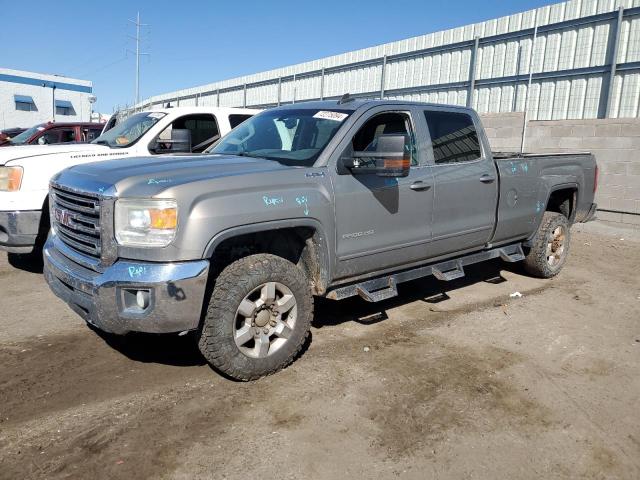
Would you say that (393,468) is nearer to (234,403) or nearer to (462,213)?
(234,403)

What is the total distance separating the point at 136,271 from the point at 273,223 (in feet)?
3.01

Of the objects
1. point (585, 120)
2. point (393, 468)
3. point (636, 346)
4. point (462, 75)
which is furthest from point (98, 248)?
point (462, 75)

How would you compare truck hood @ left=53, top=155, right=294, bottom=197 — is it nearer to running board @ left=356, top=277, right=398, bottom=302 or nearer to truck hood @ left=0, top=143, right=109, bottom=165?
running board @ left=356, top=277, right=398, bottom=302

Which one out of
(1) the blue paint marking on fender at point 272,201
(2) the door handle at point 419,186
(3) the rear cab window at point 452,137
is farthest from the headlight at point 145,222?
(3) the rear cab window at point 452,137

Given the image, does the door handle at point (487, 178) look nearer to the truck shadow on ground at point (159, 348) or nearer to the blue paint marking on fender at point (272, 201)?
the blue paint marking on fender at point (272, 201)

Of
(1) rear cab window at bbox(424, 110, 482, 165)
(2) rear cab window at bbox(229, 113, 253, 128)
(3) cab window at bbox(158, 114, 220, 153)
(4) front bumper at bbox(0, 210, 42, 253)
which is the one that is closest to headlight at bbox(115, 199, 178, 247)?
(1) rear cab window at bbox(424, 110, 482, 165)

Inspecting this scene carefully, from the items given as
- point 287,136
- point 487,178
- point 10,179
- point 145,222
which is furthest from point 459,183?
point 10,179

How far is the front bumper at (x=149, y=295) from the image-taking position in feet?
10.1

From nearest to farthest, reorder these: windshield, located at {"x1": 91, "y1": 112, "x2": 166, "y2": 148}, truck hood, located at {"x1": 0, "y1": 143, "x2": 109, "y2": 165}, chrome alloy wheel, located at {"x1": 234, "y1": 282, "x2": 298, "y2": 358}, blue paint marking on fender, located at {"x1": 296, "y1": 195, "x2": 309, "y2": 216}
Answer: chrome alloy wheel, located at {"x1": 234, "y1": 282, "x2": 298, "y2": 358} → blue paint marking on fender, located at {"x1": 296, "y1": 195, "x2": 309, "y2": 216} → truck hood, located at {"x1": 0, "y1": 143, "x2": 109, "y2": 165} → windshield, located at {"x1": 91, "y1": 112, "x2": 166, "y2": 148}

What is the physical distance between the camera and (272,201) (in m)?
3.48

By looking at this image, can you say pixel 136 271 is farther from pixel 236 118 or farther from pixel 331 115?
pixel 236 118

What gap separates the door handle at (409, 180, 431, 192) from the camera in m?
4.40

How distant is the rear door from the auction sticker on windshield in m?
0.94

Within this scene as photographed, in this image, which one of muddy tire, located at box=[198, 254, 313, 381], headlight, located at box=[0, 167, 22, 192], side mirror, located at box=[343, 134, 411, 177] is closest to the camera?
muddy tire, located at box=[198, 254, 313, 381]
